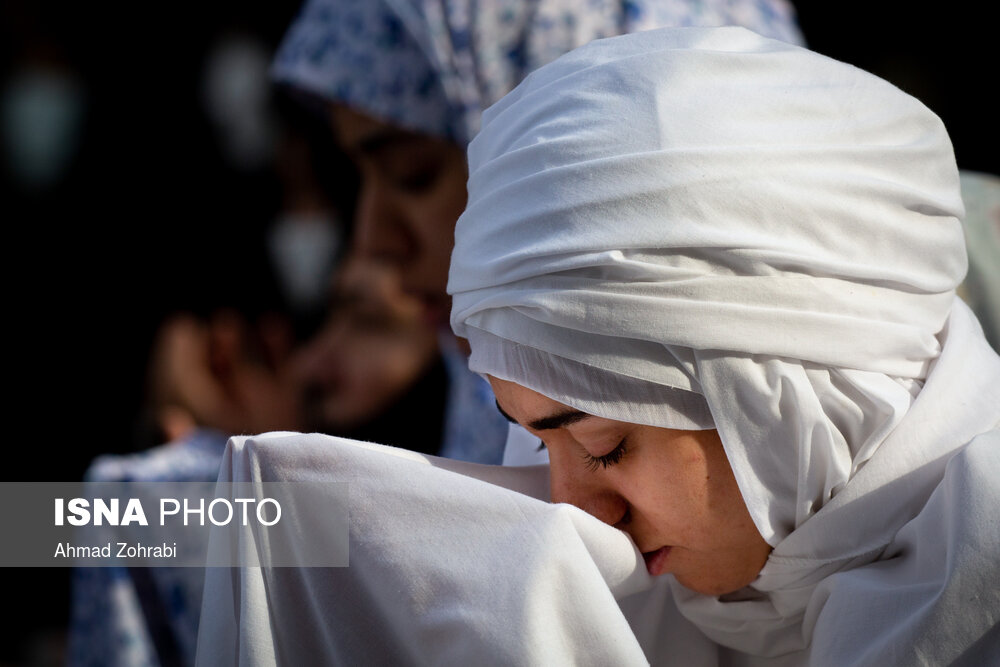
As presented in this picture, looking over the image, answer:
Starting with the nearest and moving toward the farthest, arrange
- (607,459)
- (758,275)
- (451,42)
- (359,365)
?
(758,275) < (607,459) < (451,42) < (359,365)

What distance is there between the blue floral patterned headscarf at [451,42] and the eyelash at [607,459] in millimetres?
1065

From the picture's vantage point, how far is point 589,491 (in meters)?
1.44

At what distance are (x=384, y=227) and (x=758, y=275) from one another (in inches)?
53.0

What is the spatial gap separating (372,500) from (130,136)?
359cm

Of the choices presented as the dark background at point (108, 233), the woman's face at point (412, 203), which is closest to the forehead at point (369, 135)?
the woman's face at point (412, 203)

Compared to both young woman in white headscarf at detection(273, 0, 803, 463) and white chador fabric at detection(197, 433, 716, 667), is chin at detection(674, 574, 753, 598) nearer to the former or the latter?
white chador fabric at detection(197, 433, 716, 667)

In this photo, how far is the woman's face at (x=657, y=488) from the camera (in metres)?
1.38

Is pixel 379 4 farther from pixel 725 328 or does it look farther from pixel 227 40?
pixel 227 40

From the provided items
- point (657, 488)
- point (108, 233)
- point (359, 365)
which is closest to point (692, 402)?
point (657, 488)

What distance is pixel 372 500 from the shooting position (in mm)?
1396

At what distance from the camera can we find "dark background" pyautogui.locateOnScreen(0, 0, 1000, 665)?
418 centimetres

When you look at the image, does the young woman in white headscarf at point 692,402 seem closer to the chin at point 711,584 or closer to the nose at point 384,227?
the chin at point 711,584

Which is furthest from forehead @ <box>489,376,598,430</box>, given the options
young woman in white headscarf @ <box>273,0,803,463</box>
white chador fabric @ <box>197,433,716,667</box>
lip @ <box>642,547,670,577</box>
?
young woman in white headscarf @ <box>273,0,803,463</box>

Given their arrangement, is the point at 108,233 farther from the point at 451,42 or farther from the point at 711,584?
the point at 711,584
